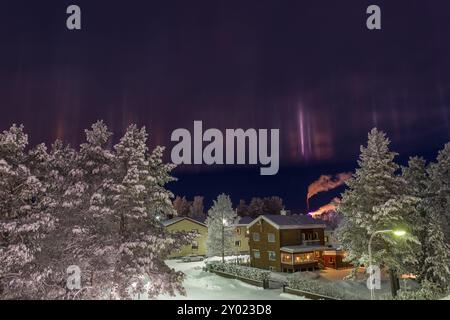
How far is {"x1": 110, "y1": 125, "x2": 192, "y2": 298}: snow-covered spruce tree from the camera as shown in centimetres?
2019

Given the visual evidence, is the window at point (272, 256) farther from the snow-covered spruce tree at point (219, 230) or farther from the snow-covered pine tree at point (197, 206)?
the snow-covered pine tree at point (197, 206)

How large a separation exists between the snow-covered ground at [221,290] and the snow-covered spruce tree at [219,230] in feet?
50.5

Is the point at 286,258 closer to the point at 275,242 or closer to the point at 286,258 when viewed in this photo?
the point at 286,258

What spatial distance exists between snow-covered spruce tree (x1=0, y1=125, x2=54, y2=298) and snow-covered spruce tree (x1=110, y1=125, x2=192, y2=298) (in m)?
3.65

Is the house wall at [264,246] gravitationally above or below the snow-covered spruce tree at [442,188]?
below

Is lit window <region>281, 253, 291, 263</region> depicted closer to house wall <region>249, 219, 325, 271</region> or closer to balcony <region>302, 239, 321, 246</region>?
house wall <region>249, 219, 325, 271</region>

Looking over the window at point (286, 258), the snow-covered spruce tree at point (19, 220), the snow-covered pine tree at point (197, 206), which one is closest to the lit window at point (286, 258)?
the window at point (286, 258)

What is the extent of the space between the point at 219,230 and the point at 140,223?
39.5 metres

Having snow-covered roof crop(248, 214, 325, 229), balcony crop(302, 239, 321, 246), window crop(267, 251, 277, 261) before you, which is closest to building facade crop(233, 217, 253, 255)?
snow-covered roof crop(248, 214, 325, 229)

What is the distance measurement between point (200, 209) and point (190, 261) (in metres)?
77.4

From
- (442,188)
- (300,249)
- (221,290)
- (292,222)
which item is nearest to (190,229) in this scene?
(292,222)

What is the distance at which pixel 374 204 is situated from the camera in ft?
96.7

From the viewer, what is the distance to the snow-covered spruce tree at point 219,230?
60188 millimetres

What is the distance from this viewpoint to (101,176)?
855 inches
